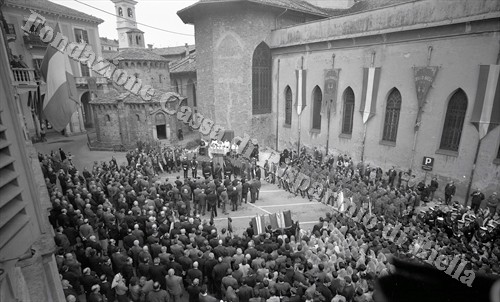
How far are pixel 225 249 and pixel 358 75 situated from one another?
50.1ft

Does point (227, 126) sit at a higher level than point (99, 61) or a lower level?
lower

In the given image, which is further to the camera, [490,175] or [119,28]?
[119,28]

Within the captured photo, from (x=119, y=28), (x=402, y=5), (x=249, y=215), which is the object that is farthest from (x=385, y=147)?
(x=119, y=28)

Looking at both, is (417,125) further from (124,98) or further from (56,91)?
(124,98)

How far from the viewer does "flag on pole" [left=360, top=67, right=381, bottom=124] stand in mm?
18672

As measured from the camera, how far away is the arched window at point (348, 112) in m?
20.9

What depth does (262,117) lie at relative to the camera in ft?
87.2

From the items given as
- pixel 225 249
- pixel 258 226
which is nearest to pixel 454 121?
pixel 258 226

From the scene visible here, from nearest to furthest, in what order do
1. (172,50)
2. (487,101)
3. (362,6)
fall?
(487,101) < (362,6) < (172,50)

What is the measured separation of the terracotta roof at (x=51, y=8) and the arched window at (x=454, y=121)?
1385 inches

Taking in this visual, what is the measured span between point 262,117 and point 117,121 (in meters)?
12.9

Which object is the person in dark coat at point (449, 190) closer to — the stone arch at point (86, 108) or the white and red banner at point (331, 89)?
the white and red banner at point (331, 89)

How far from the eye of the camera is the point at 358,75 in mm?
19812

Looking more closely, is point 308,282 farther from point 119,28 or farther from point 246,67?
point 119,28
